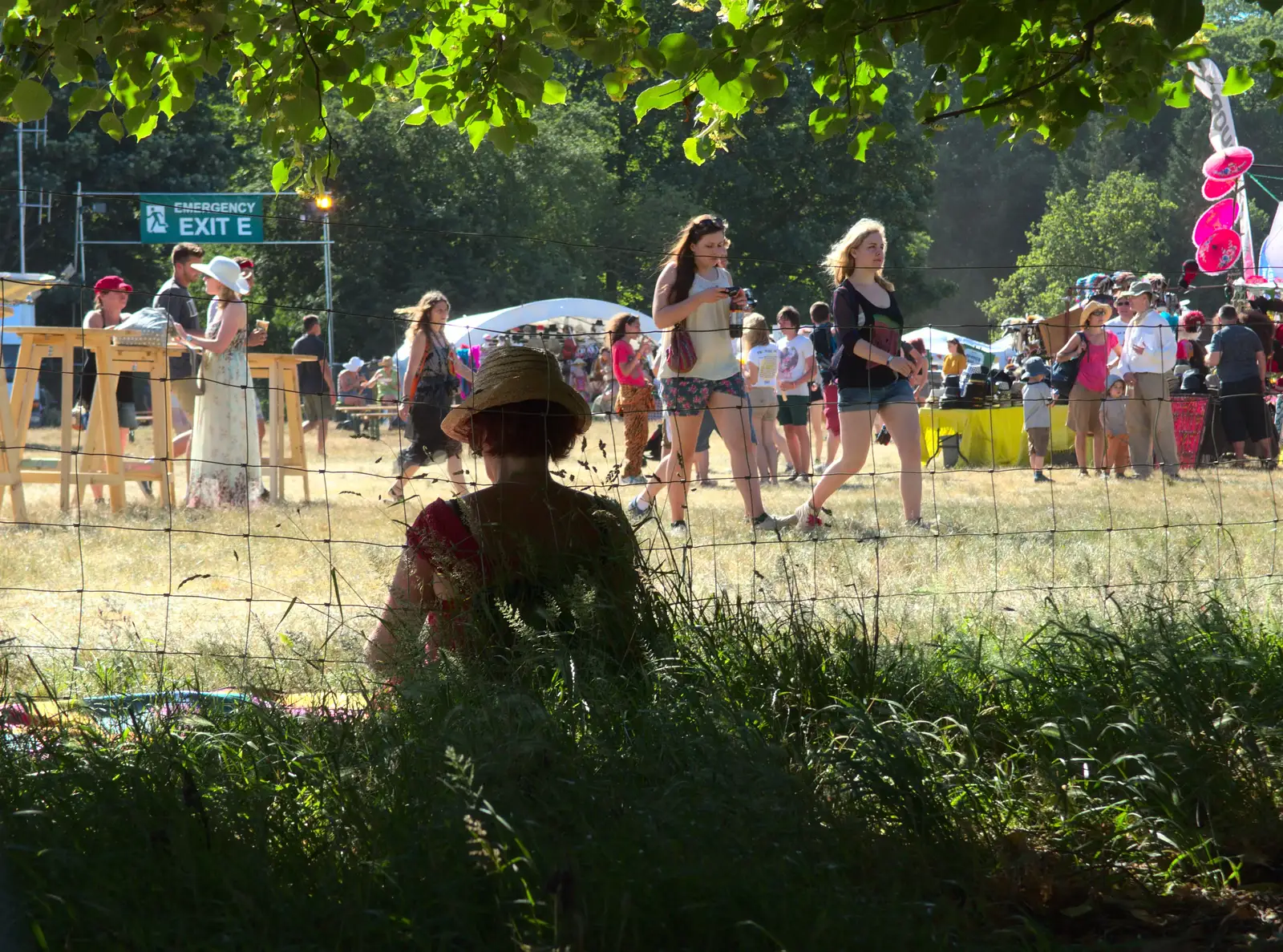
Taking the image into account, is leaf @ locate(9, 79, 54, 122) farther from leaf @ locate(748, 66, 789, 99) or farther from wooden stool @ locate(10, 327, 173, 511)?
wooden stool @ locate(10, 327, 173, 511)

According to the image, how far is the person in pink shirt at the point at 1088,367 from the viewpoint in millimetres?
13406

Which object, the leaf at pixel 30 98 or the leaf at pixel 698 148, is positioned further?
the leaf at pixel 698 148

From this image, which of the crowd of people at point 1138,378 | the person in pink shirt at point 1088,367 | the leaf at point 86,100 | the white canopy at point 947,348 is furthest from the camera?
the white canopy at point 947,348

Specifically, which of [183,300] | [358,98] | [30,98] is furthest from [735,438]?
[183,300]

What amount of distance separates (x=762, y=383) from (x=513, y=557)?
9948 mm

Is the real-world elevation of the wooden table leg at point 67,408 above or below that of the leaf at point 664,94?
below

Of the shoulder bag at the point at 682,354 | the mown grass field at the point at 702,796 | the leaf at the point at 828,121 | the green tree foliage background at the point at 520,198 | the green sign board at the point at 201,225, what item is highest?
the green tree foliage background at the point at 520,198

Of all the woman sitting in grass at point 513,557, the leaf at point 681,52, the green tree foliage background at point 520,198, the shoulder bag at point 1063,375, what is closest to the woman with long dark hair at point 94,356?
the woman sitting in grass at point 513,557

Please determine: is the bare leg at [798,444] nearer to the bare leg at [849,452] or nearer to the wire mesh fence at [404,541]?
the wire mesh fence at [404,541]

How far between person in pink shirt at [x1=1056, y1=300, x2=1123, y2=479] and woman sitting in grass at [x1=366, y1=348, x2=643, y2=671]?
10.2 m

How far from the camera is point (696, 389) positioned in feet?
26.8

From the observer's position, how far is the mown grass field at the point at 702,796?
2236 mm

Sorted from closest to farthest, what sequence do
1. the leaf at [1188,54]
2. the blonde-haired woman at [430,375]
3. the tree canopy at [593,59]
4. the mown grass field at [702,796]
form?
the mown grass field at [702,796]
the tree canopy at [593,59]
the leaf at [1188,54]
the blonde-haired woman at [430,375]

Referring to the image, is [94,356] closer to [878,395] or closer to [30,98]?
[878,395]
